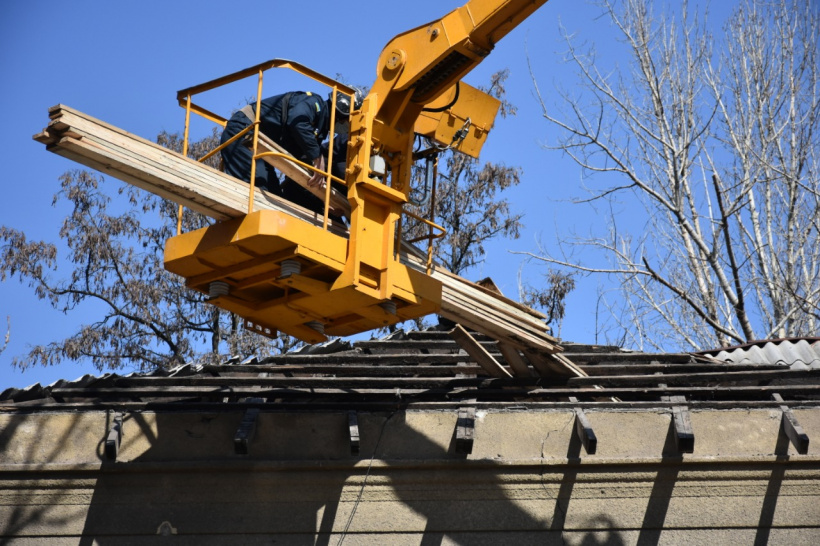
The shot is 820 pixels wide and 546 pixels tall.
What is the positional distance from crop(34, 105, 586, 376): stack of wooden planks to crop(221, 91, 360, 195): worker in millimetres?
586

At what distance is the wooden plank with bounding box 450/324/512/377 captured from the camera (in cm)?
1012

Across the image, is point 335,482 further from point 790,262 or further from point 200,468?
point 790,262

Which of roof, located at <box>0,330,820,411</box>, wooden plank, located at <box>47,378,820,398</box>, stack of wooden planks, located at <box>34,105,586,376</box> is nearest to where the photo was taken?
stack of wooden planks, located at <box>34,105,586,376</box>

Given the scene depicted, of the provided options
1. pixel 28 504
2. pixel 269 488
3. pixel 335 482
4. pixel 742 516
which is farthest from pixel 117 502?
pixel 742 516

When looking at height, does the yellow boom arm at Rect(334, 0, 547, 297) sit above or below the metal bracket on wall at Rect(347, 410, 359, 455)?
above

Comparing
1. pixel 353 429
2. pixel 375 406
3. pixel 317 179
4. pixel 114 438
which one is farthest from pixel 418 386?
pixel 114 438

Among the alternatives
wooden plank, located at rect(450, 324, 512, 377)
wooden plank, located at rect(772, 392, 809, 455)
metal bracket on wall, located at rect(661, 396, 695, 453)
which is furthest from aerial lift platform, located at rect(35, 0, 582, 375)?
wooden plank, located at rect(772, 392, 809, 455)

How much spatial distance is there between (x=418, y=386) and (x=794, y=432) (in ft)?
12.4

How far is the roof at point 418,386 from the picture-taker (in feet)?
31.2

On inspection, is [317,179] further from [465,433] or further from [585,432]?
[585,432]

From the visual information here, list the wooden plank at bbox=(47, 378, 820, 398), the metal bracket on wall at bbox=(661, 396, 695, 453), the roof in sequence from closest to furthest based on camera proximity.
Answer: the metal bracket on wall at bbox=(661, 396, 695, 453), the roof, the wooden plank at bbox=(47, 378, 820, 398)

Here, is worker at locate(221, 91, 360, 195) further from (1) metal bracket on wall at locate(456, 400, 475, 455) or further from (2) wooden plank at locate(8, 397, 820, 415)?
(1) metal bracket on wall at locate(456, 400, 475, 455)

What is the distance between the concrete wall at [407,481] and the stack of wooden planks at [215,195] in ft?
4.34

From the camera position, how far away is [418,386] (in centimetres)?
1046
